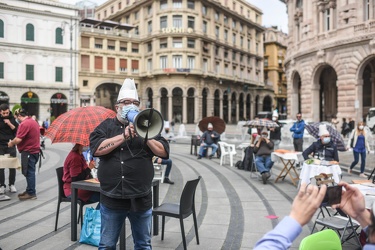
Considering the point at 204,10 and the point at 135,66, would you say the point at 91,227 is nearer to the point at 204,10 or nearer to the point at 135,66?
the point at 135,66

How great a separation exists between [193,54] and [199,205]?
4055 cm

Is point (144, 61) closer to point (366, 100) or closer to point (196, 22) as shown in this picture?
point (196, 22)

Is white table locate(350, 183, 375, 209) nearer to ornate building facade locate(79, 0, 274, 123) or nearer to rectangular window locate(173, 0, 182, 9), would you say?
ornate building facade locate(79, 0, 274, 123)

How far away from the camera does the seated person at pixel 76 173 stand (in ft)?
16.9

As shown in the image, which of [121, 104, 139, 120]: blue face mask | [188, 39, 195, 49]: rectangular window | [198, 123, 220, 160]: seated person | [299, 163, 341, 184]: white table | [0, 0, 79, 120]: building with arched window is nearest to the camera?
[121, 104, 139, 120]: blue face mask

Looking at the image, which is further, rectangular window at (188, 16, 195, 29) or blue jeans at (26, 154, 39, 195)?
rectangular window at (188, 16, 195, 29)

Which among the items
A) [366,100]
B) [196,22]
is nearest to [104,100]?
[196,22]

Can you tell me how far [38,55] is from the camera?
129ft

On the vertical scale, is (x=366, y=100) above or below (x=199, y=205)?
above

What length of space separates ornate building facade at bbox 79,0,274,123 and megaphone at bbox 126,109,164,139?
140 ft

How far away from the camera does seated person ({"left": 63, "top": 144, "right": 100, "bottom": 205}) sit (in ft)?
16.9

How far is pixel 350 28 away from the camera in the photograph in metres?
23.5

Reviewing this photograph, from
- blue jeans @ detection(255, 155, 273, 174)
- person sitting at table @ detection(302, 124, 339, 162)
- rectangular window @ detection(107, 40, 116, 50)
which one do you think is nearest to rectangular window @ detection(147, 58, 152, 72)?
rectangular window @ detection(107, 40, 116, 50)

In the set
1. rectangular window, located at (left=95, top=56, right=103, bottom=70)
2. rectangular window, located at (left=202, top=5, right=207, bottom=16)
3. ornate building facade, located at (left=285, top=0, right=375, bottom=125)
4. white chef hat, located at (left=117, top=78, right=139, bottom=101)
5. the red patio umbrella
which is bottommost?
the red patio umbrella
